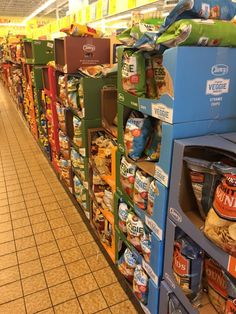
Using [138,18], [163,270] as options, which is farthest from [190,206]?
[138,18]

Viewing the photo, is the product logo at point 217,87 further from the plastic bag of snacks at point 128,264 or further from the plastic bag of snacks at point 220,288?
the plastic bag of snacks at point 128,264

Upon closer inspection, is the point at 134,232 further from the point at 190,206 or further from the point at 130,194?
the point at 190,206

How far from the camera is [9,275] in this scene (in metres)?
2.23

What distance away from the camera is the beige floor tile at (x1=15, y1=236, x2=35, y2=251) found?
2.55 metres

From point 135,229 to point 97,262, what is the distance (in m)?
0.91

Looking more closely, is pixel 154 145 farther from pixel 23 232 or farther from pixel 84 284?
pixel 23 232

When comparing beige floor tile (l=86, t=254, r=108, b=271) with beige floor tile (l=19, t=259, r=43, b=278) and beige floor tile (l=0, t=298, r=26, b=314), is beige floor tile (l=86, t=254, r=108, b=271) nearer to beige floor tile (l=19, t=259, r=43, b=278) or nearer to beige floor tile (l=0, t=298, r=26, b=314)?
beige floor tile (l=19, t=259, r=43, b=278)

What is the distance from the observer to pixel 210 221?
95 cm

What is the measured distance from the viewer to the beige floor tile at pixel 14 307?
1931 mm

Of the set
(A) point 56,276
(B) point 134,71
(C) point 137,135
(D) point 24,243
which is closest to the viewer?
(B) point 134,71

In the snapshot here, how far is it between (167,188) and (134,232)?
21.3 inches

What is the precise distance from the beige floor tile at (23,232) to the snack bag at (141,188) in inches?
64.0

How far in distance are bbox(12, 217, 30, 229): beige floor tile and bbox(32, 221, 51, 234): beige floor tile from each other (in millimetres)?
106

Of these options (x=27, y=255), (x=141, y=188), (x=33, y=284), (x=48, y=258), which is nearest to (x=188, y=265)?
(x=141, y=188)
